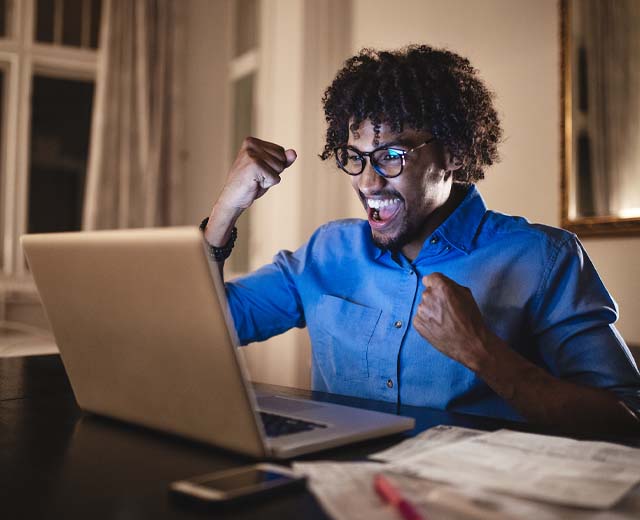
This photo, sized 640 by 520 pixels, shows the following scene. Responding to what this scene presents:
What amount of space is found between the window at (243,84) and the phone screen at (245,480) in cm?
328

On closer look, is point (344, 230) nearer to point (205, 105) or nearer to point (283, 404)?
point (283, 404)

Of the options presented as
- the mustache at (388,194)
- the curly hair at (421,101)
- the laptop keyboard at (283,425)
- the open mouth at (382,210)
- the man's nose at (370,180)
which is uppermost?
the curly hair at (421,101)

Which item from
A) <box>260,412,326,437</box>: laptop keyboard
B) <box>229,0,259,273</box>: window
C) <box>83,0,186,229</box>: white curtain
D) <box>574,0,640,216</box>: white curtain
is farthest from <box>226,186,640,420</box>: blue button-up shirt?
<box>83,0,186,229</box>: white curtain

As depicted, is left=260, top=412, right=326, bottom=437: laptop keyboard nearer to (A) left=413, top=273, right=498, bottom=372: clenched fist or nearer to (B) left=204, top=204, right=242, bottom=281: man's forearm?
(A) left=413, top=273, right=498, bottom=372: clenched fist

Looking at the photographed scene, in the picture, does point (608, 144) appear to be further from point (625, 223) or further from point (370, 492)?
point (370, 492)

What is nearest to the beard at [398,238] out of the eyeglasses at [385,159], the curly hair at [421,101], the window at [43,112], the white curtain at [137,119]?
the eyeglasses at [385,159]

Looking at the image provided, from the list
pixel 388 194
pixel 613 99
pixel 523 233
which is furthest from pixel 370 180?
pixel 613 99

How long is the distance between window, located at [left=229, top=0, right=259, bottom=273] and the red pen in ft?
10.9

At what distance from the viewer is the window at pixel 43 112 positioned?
12.5ft

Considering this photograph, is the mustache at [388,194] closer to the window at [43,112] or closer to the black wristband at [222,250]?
the black wristband at [222,250]

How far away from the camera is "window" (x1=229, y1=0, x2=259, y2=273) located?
3969mm

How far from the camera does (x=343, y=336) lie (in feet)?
4.47

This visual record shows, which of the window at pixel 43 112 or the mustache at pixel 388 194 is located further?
the window at pixel 43 112

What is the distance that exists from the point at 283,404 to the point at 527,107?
5.79 ft
